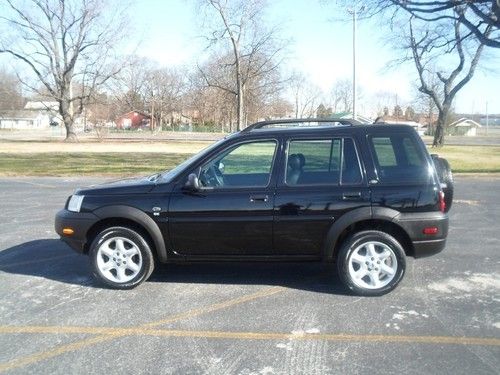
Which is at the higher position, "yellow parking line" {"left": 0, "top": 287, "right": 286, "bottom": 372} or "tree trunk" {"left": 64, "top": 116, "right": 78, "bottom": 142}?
"tree trunk" {"left": 64, "top": 116, "right": 78, "bottom": 142}

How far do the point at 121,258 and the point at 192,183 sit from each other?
3.72 ft

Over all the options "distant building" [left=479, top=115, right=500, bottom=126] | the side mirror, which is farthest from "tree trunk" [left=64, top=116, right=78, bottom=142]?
"distant building" [left=479, top=115, right=500, bottom=126]

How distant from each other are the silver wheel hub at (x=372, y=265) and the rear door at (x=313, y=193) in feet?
1.23

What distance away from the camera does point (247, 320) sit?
14.0 feet

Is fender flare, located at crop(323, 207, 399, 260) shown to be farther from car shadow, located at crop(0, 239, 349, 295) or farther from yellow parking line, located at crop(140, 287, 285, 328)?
yellow parking line, located at crop(140, 287, 285, 328)

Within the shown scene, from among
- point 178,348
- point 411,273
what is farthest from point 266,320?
point 411,273

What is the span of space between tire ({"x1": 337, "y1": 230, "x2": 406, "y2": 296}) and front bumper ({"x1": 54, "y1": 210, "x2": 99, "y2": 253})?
8.57ft

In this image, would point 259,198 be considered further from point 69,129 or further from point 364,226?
point 69,129

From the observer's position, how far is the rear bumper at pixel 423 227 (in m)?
4.75

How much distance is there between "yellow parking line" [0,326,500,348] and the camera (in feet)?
12.6

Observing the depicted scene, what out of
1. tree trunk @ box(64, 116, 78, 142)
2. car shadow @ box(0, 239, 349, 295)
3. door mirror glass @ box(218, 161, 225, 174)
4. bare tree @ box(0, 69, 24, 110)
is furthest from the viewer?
bare tree @ box(0, 69, 24, 110)

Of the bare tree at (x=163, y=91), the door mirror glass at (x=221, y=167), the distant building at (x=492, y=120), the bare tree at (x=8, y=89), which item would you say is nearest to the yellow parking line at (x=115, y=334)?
the door mirror glass at (x=221, y=167)

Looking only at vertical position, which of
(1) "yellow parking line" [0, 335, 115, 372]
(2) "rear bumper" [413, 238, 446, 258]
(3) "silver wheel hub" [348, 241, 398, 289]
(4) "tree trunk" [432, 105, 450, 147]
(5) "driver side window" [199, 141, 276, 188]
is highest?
(4) "tree trunk" [432, 105, 450, 147]

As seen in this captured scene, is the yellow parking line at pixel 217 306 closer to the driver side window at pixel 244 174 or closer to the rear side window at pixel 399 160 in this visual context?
the driver side window at pixel 244 174
